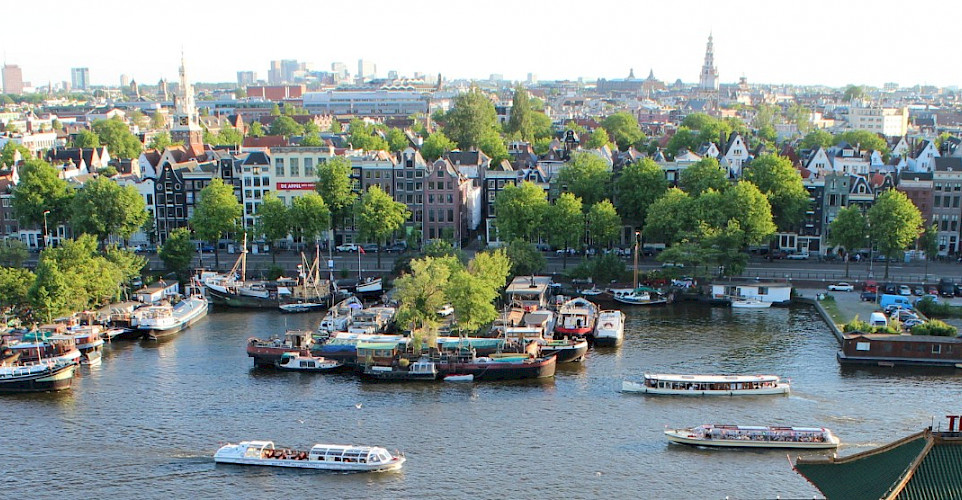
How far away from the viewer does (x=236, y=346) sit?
67125mm

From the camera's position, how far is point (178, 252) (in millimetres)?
84688

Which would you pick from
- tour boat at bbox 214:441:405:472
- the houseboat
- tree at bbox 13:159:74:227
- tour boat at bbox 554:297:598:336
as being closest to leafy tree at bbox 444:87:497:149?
tree at bbox 13:159:74:227

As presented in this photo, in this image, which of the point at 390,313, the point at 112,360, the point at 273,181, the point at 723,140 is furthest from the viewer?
the point at 723,140

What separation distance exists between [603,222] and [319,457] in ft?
153

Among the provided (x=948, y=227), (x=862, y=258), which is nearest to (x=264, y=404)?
(x=862, y=258)

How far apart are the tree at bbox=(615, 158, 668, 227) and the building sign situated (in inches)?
1144

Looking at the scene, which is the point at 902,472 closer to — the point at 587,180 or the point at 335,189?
the point at 587,180

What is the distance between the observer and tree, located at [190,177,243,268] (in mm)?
90000

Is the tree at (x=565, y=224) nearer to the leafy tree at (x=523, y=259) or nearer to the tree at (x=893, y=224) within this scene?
the leafy tree at (x=523, y=259)

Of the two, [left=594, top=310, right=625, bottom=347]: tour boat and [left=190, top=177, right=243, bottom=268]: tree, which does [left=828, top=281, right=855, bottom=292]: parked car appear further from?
[left=190, top=177, right=243, bottom=268]: tree

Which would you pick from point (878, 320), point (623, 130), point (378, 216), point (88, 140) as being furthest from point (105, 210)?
point (623, 130)

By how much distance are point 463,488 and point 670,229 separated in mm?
48860

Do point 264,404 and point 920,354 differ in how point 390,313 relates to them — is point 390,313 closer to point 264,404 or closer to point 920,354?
point 264,404

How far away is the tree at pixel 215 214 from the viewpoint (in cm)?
9000
